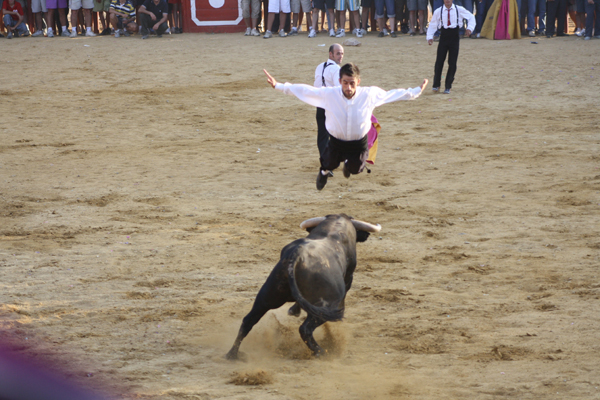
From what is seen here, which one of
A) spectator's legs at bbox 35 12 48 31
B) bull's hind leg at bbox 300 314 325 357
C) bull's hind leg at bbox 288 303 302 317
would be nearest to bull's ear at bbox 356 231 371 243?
bull's hind leg at bbox 288 303 302 317

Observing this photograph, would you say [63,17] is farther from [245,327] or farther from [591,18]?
[245,327]

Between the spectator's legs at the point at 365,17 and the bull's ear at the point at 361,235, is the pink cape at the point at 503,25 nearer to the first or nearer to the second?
the spectator's legs at the point at 365,17

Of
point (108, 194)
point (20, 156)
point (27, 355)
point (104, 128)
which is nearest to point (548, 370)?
point (27, 355)

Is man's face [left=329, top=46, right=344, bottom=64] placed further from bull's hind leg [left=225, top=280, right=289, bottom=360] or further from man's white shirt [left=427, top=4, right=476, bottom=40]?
man's white shirt [left=427, top=4, right=476, bottom=40]

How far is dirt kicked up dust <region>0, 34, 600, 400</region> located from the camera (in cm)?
450

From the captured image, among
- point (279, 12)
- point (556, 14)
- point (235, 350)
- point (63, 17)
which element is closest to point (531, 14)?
point (556, 14)

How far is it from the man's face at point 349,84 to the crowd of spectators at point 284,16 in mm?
12215

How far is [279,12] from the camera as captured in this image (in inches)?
769

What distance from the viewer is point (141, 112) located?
12.5 m

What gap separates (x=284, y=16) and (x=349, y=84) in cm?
1382

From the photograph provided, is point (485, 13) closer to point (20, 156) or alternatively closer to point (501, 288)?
point (20, 156)

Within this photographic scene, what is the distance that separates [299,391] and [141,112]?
9.21 meters

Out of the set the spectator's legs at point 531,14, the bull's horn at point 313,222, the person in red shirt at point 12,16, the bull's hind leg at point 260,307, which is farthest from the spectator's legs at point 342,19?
the bull's hind leg at point 260,307

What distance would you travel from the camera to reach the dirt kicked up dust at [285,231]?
4504 millimetres
